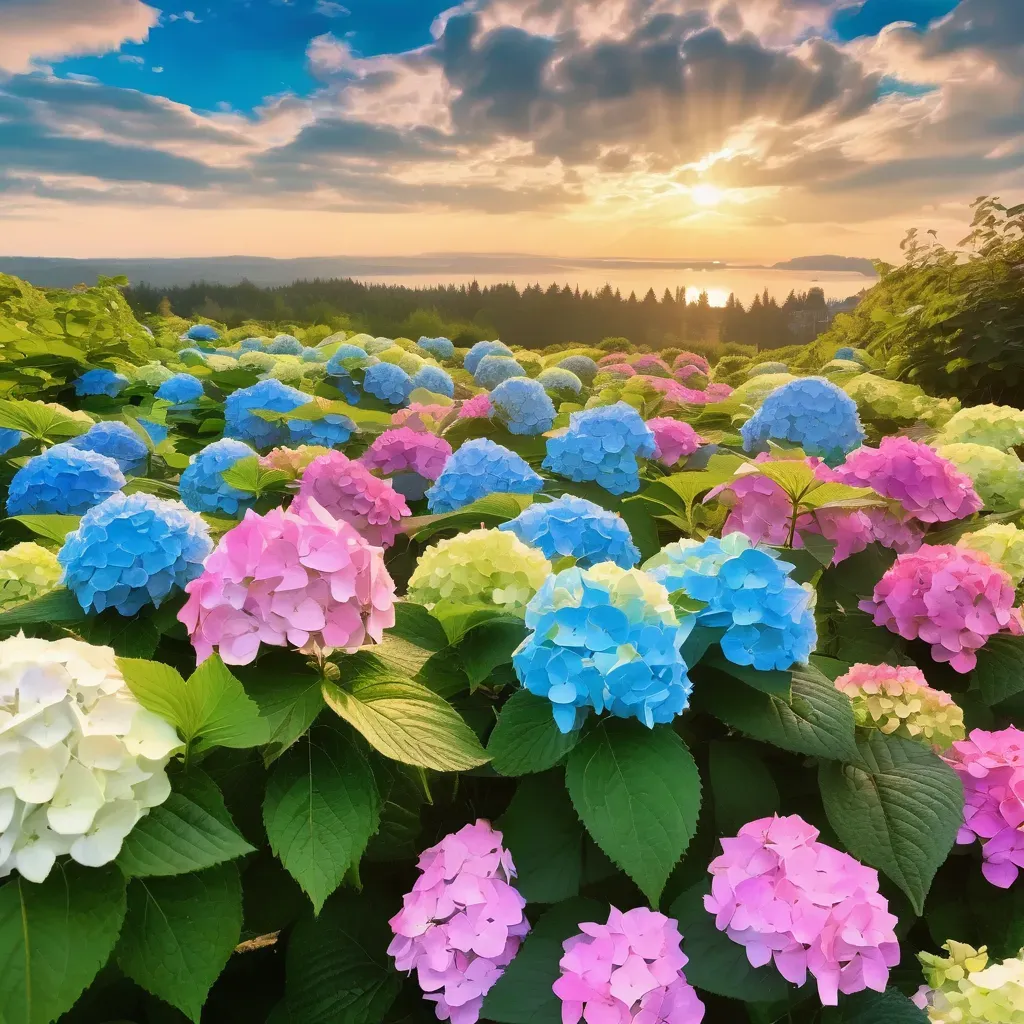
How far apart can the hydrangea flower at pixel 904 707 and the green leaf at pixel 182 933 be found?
936 mm

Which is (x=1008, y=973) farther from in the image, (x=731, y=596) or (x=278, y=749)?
(x=278, y=749)

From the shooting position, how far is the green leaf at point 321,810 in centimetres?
96

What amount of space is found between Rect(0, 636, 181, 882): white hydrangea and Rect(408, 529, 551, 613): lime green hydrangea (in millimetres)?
545

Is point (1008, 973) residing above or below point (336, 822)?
below

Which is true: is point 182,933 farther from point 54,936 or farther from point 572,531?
point 572,531

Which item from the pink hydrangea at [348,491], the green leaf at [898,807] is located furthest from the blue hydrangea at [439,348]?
the green leaf at [898,807]

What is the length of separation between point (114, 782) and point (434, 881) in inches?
17.2

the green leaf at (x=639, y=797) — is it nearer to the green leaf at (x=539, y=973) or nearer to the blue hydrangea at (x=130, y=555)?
the green leaf at (x=539, y=973)

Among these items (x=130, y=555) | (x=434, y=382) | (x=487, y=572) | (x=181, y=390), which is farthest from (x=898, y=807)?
(x=181, y=390)

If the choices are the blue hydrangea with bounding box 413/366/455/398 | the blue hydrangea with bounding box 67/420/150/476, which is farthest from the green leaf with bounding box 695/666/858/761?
the blue hydrangea with bounding box 413/366/455/398

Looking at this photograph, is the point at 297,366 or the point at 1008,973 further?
the point at 297,366

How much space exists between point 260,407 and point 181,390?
1.03 metres

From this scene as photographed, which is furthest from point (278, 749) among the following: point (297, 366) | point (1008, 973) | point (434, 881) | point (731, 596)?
point (297, 366)

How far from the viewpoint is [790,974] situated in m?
0.95
